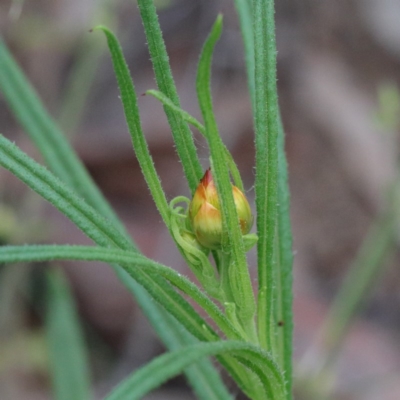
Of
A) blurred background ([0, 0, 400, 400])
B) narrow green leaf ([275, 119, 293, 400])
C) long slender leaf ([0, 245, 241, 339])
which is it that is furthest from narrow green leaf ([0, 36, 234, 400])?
blurred background ([0, 0, 400, 400])

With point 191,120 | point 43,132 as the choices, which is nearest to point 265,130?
point 191,120

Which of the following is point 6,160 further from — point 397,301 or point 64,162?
point 397,301

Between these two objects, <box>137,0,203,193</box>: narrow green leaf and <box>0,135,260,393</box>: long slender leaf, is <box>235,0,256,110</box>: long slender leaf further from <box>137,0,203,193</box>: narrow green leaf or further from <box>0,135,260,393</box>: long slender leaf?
<box>0,135,260,393</box>: long slender leaf

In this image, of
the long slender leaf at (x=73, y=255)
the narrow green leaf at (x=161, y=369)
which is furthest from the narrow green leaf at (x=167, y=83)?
the narrow green leaf at (x=161, y=369)

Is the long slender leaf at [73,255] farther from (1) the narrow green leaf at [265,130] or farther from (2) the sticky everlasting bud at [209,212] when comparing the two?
(1) the narrow green leaf at [265,130]

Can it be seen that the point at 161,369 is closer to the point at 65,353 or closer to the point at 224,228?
the point at 224,228
